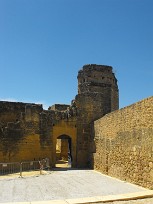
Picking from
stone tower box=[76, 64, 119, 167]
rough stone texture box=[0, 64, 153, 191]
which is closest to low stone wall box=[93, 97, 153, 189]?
rough stone texture box=[0, 64, 153, 191]

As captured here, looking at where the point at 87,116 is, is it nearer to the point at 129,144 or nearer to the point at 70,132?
the point at 70,132

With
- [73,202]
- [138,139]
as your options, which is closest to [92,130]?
[138,139]

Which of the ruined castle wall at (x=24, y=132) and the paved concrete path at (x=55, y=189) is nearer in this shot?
the paved concrete path at (x=55, y=189)

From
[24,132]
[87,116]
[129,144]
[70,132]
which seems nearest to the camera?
[129,144]

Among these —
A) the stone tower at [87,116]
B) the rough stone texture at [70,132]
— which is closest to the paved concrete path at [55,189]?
the rough stone texture at [70,132]

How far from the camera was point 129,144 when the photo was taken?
1266cm

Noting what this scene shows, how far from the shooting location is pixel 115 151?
14297 mm

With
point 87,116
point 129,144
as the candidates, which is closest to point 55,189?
point 129,144

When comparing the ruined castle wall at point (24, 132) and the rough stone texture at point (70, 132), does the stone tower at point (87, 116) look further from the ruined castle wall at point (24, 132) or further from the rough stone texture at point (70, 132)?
the ruined castle wall at point (24, 132)

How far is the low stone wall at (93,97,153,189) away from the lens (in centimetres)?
1098

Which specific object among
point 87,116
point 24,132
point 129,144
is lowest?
point 129,144

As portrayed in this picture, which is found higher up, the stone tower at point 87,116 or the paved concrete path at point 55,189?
the stone tower at point 87,116

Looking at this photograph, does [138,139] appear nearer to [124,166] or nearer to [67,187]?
[124,166]

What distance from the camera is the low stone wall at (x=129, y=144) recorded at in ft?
36.0
